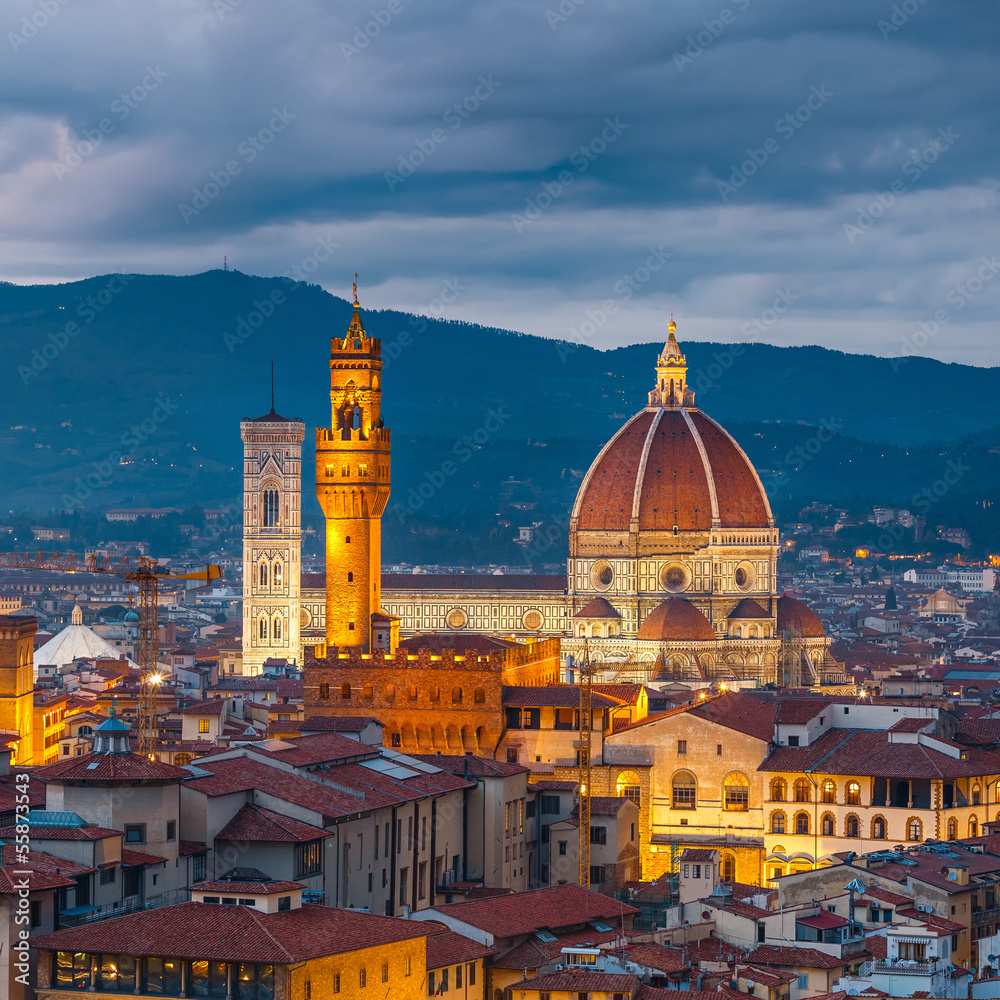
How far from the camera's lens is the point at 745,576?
130 m

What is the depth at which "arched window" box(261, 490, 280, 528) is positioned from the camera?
147 metres

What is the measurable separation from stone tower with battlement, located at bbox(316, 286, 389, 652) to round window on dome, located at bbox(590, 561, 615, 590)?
40848mm

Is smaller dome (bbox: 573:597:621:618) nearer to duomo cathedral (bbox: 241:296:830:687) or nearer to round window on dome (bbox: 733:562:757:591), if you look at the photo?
duomo cathedral (bbox: 241:296:830:687)

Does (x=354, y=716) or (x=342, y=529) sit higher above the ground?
(x=342, y=529)

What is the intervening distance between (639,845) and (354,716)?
11.8 meters

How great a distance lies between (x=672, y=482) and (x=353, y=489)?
4371 cm

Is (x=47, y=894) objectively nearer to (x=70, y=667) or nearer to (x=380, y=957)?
(x=380, y=957)

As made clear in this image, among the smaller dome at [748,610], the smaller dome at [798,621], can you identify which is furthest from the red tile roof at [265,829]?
the smaller dome at [798,621]

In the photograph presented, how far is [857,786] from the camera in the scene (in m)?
69.4

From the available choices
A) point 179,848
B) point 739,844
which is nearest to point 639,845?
point 739,844

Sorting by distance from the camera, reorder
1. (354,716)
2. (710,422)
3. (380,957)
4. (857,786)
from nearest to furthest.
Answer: (380,957) → (857,786) → (354,716) → (710,422)

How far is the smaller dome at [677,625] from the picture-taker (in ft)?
396

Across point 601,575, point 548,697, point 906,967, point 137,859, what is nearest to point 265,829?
point 137,859

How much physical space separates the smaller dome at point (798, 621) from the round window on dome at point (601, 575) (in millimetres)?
8628
